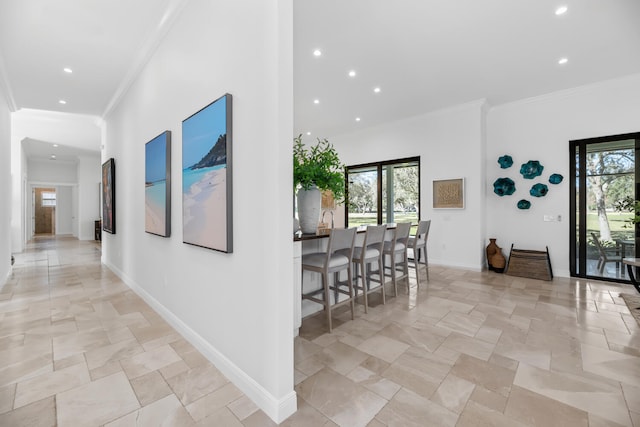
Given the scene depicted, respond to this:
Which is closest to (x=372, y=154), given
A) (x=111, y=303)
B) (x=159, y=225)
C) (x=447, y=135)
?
(x=447, y=135)

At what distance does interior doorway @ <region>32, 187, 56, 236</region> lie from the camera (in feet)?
41.2

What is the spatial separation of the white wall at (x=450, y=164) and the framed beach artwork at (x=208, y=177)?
492 centimetres

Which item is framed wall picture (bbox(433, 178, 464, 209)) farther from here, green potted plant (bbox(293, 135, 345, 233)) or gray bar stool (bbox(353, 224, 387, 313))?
green potted plant (bbox(293, 135, 345, 233))

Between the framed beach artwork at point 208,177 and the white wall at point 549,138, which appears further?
the white wall at point 549,138

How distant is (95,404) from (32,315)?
227 centimetres

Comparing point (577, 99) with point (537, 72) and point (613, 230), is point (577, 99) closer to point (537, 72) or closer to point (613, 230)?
point (537, 72)

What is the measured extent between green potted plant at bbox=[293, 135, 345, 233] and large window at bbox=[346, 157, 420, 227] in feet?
10.2

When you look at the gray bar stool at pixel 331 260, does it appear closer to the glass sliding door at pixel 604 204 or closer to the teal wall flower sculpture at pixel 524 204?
the teal wall flower sculpture at pixel 524 204

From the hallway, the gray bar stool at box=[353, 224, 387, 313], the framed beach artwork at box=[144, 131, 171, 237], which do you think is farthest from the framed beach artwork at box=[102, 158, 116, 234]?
the gray bar stool at box=[353, 224, 387, 313]

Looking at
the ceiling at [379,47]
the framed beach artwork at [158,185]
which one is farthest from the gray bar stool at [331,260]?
the ceiling at [379,47]

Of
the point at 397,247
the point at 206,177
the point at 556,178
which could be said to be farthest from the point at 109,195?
the point at 556,178

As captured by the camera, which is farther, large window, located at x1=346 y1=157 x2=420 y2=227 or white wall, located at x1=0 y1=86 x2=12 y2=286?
large window, located at x1=346 y1=157 x2=420 y2=227

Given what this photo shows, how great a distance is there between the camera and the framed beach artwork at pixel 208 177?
1.95 metres

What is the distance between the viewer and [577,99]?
15.6 feet
